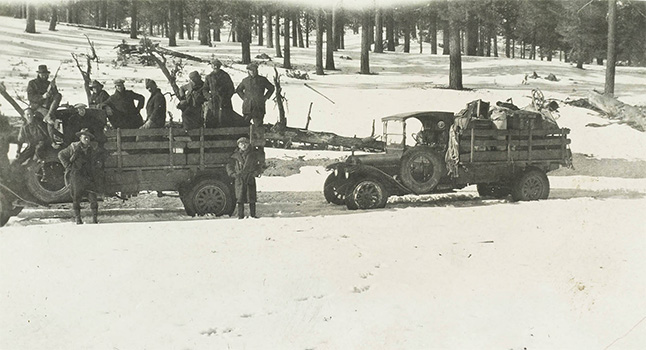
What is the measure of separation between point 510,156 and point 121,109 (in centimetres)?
676

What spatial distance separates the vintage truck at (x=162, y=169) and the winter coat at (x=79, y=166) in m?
0.44

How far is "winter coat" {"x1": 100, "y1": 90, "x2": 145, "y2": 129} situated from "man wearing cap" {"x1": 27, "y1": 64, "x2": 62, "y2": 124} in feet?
2.48

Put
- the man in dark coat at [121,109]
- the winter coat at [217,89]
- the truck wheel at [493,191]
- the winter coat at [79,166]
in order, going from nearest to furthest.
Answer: the winter coat at [79,166], the man in dark coat at [121,109], the winter coat at [217,89], the truck wheel at [493,191]

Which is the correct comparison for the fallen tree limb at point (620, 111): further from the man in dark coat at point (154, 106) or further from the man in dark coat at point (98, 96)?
the man in dark coat at point (98, 96)

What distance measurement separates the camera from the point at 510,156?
409 inches

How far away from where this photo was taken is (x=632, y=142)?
13.1 m

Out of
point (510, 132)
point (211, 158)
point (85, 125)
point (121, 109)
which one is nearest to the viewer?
point (85, 125)

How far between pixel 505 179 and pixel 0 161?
27.3ft

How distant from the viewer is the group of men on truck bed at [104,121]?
26.2ft

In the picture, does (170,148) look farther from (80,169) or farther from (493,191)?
(493,191)

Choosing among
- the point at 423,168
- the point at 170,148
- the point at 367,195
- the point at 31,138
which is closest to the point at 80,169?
the point at 31,138

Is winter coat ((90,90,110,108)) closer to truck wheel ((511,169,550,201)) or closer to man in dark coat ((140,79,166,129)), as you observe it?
man in dark coat ((140,79,166,129))

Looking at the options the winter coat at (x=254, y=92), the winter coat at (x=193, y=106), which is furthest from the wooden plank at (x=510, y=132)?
the winter coat at (x=193, y=106)

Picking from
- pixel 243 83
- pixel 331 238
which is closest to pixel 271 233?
pixel 331 238
